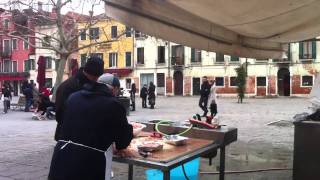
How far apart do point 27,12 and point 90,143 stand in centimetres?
2160

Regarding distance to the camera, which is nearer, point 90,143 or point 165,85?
point 90,143

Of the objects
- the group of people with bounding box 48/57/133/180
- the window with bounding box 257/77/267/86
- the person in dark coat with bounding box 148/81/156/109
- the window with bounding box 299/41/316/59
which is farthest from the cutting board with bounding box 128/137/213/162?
the window with bounding box 257/77/267/86

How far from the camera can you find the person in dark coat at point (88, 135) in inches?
135

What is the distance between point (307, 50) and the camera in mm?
45469

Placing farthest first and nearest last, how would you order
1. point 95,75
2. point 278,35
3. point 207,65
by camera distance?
1. point 207,65
2. point 278,35
3. point 95,75

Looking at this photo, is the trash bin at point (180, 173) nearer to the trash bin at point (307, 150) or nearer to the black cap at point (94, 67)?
the trash bin at point (307, 150)

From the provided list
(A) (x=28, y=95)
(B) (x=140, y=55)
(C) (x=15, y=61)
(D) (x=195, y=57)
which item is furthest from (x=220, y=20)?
(C) (x=15, y=61)

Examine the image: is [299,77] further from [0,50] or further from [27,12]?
[0,50]

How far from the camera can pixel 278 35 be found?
7910 millimetres

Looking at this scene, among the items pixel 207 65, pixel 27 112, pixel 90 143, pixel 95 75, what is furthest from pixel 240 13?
pixel 207 65

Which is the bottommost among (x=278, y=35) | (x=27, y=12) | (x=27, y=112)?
(x=27, y=112)

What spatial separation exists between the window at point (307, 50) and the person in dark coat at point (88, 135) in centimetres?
4427

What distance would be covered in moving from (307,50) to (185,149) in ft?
146

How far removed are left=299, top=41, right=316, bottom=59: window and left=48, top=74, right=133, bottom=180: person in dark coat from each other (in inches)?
1743
